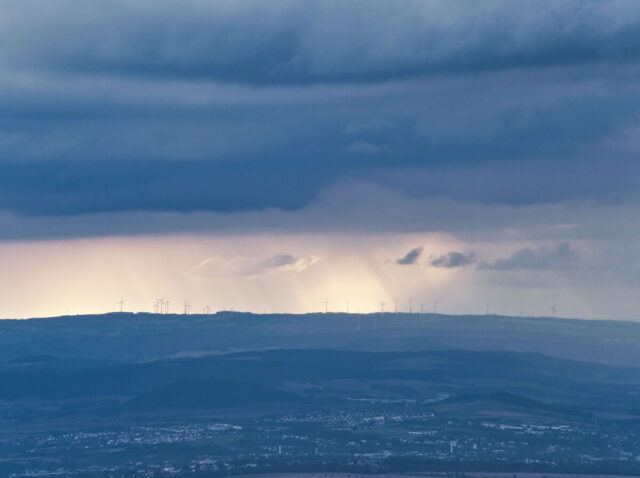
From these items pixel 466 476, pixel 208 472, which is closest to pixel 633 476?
pixel 466 476

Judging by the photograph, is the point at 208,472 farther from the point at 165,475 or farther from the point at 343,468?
the point at 343,468

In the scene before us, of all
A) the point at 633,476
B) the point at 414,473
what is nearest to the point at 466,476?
the point at 414,473

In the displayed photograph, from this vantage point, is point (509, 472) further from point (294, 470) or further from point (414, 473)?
point (294, 470)

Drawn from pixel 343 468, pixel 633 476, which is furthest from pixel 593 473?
pixel 343 468

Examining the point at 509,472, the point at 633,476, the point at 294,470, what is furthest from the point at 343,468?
the point at 633,476

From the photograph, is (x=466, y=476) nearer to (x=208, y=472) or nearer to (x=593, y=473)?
(x=593, y=473)

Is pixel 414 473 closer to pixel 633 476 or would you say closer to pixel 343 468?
pixel 343 468
